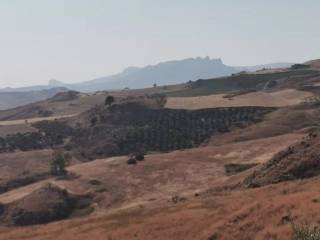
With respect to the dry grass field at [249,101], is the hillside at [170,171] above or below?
below

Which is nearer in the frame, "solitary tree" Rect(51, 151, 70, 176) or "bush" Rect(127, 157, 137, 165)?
"bush" Rect(127, 157, 137, 165)

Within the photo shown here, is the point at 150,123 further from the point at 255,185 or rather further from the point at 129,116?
the point at 255,185

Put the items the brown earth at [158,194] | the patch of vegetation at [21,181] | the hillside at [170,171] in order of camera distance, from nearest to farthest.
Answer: the hillside at [170,171], the brown earth at [158,194], the patch of vegetation at [21,181]

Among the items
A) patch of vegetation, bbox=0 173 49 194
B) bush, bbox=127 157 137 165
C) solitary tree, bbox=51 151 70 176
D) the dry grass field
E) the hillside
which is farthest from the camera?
the dry grass field

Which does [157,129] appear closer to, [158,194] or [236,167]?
[236,167]

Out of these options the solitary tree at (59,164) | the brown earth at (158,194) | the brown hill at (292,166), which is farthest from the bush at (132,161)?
the brown hill at (292,166)

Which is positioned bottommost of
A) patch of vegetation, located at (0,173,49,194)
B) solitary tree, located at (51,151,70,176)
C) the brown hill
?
patch of vegetation, located at (0,173,49,194)

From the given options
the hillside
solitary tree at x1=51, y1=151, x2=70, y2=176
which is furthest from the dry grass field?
solitary tree at x1=51, y1=151, x2=70, y2=176

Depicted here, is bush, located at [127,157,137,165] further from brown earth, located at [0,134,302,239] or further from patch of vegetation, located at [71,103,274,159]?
patch of vegetation, located at [71,103,274,159]

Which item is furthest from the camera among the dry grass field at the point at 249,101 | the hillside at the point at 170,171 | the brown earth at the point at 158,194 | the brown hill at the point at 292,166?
the dry grass field at the point at 249,101

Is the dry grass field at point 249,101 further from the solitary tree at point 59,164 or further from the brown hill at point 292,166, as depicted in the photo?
the brown hill at point 292,166

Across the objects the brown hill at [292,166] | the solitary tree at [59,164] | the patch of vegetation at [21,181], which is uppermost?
the brown hill at [292,166]

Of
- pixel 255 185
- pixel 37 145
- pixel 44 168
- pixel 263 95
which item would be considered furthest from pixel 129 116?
pixel 255 185

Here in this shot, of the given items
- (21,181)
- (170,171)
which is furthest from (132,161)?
(21,181)
